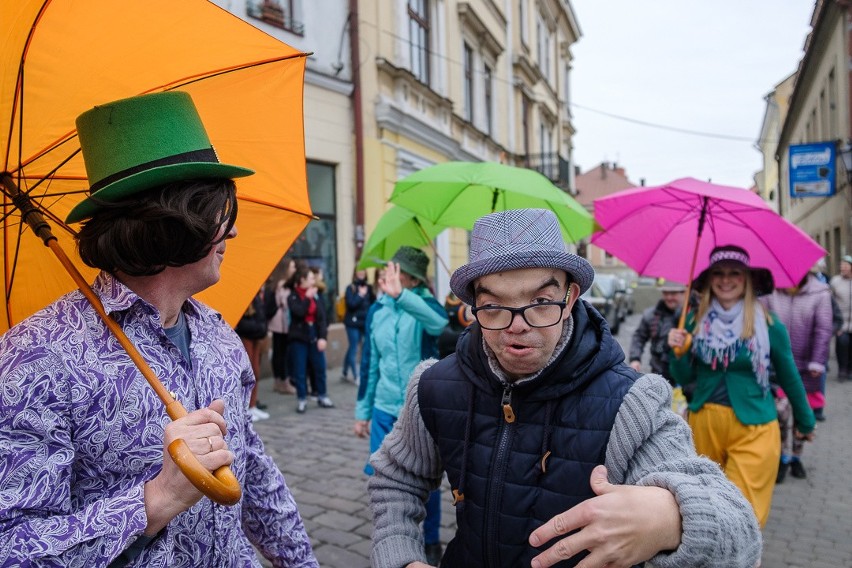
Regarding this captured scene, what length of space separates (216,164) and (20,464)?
0.70 m

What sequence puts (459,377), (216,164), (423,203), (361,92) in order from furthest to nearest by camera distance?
(361,92) → (423,203) → (459,377) → (216,164)

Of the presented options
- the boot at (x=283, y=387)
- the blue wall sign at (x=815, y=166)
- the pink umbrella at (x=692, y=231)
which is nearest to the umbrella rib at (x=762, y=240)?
the pink umbrella at (x=692, y=231)

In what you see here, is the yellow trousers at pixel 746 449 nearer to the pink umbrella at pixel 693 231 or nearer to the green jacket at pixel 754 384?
the green jacket at pixel 754 384

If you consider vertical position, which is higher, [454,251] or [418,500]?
[454,251]

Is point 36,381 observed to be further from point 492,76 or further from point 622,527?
point 492,76

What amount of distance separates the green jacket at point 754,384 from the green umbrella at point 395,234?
7.28 feet

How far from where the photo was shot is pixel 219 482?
1202 millimetres

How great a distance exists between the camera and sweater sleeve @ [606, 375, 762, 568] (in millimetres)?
1200

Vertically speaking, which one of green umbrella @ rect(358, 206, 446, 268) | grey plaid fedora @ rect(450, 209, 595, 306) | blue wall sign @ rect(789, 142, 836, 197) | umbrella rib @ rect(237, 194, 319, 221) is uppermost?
blue wall sign @ rect(789, 142, 836, 197)

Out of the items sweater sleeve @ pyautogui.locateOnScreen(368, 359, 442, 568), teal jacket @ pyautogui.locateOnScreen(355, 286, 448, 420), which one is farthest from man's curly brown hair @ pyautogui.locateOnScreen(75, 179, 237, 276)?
teal jacket @ pyautogui.locateOnScreen(355, 286, 448, 420)

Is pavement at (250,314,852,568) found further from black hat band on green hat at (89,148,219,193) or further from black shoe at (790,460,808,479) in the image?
black hat band on green hat at (89,148,219,193)

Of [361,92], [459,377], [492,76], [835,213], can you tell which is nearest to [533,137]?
[492,76]

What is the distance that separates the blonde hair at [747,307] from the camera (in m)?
3.56

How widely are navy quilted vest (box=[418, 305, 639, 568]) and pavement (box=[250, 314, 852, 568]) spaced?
2.37 metres
